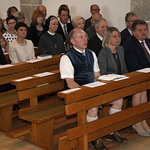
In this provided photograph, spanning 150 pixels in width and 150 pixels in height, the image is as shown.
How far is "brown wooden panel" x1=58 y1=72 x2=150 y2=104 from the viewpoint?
3.40 m

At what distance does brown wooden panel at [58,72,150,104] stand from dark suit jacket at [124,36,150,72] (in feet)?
1.75

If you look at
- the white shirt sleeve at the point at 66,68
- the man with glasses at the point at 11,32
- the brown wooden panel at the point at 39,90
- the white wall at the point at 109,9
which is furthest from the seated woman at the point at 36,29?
the white shirt sleeve at the point at 66,68

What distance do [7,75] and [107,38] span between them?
136 cm

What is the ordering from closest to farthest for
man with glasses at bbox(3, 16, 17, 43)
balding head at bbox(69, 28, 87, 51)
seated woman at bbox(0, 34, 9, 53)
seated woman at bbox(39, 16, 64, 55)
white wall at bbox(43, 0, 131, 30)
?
balding head at bbox(69, 28, 87, 51)
seated woman at bbox(39, 16, 64, 55)
seated woman at bbox(0, 34, 9, 53)
man with glasses at bbox(3, 16, 17, 43)
white wall at bbox(43, 0, 131, 30)

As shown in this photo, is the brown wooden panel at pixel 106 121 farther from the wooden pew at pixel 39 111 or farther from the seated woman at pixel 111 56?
the seated woman at pixel 111 56

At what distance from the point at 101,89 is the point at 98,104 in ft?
0.51

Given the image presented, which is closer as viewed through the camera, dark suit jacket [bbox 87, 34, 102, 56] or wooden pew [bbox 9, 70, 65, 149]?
wooden pew [bbox 9, 70, 65, 149]

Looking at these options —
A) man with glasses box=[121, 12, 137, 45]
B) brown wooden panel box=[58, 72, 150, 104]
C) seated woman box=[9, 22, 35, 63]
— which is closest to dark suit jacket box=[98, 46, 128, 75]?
brown wooden panel box=[58, 72, 150, 104]

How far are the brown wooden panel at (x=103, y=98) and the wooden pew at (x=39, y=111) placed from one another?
50 cm

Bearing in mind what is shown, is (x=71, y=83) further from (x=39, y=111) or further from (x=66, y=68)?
(x=39, y=111)

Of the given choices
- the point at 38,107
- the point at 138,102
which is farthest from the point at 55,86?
the point at 138,102

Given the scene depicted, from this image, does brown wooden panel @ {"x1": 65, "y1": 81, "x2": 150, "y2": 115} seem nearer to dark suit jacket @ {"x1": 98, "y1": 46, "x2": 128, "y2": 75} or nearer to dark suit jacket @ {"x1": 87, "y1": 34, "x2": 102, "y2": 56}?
dark suit jacket @ {"x1": 98, "y1": 46, "x2": 128, "y2": 75}

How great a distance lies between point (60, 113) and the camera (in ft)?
12.9

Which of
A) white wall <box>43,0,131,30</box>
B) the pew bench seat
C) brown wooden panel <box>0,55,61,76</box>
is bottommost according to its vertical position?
the pew bench seat
